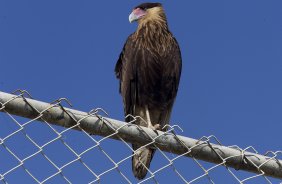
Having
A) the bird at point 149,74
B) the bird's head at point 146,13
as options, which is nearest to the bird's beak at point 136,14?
the bird's head at point 146,13

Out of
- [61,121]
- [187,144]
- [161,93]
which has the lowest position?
[161,93]

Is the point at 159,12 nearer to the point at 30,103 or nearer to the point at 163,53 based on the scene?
the point at 163,53

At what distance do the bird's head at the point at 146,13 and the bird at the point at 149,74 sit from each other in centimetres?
47

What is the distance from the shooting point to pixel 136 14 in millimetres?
6934

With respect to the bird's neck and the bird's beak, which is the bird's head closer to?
the bird's beak

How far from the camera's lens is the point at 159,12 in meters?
7.02

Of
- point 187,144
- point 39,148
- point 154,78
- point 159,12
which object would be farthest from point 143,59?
point 39,148

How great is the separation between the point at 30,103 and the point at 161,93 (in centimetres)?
348

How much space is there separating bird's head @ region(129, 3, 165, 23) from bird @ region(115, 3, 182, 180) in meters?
0.47

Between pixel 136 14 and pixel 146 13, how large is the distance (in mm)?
104

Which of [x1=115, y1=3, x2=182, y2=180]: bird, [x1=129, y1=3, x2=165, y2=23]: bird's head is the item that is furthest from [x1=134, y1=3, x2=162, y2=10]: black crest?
[x1=115, y1=3, x2=182, y2=180]: bird

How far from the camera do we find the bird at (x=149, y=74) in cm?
595

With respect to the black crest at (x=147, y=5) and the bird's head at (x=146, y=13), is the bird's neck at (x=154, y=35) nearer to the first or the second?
the bird's head at (x=146, y=13)

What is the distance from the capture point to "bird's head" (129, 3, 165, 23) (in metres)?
6.83
